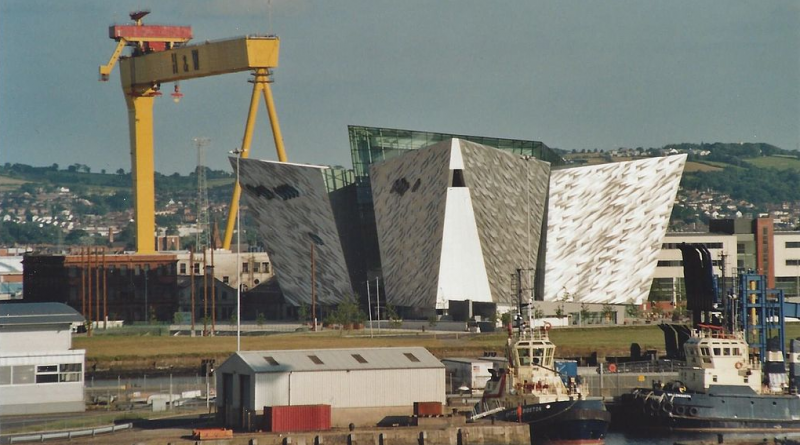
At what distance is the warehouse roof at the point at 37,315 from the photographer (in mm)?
69625

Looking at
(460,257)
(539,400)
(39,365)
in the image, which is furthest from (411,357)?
(460,257)

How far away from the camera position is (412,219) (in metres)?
125

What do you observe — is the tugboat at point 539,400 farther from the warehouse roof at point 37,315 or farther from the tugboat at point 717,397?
the warehouse roof at point 37,315

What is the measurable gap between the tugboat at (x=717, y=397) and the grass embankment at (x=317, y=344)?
1061 inches

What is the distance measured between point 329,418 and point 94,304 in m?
88.9

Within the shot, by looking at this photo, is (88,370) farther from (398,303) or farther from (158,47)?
(158,47)

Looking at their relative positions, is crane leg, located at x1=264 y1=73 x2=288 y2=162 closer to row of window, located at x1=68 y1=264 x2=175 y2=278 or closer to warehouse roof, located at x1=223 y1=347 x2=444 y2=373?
row of window, located at x1=68 y1=264 x2=175 y2=278

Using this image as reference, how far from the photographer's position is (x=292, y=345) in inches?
4031

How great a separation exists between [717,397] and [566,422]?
9611mm

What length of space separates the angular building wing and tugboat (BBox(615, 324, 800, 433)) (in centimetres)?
5063

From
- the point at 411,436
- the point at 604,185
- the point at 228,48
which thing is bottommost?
the point at 411,436

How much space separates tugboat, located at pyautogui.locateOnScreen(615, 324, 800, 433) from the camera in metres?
66.0

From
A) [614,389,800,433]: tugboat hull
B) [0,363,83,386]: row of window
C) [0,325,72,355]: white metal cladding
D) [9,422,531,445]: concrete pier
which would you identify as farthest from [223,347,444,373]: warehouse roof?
[0,325,72,355]: white metal cladding

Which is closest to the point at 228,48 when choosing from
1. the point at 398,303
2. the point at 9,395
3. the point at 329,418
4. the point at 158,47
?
the point at 158,47
